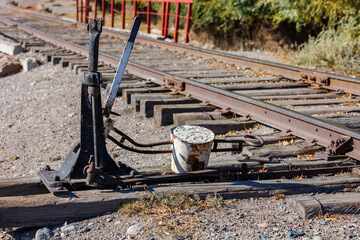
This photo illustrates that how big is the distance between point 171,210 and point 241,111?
2.68 metres

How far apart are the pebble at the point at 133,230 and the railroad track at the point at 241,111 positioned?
0.95ft

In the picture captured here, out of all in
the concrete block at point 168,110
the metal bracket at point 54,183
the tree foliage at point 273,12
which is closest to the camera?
the metal bracket at point 54,183

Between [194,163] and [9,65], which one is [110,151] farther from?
[9,65]

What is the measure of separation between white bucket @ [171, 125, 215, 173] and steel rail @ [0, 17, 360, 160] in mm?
1377

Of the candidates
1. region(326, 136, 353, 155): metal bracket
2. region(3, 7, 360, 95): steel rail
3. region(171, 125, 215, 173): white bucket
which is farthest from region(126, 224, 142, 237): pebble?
region(3, 7, 360, 95): steel rail

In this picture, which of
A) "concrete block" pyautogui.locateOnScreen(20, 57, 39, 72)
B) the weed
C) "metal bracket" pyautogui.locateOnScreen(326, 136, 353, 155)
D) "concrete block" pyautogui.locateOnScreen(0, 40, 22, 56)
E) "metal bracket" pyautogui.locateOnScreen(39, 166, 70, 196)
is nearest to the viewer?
"metal bracket" pyautogui.locateOnScreen(39, 166, 70, 196)

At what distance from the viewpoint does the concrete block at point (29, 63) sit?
9.87 metres

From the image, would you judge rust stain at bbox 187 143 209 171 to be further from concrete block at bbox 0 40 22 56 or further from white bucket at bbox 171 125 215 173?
concrete block at bbox 0 40 22 56

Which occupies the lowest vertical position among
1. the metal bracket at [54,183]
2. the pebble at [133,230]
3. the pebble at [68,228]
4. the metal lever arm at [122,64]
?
the pebble at [68,228]

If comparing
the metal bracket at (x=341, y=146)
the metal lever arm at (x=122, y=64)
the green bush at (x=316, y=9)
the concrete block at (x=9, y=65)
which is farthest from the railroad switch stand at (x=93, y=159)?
the green bush at (x=316, y=9)

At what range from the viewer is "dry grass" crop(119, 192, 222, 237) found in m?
2.94

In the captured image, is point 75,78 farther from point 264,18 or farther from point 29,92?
point 264,18

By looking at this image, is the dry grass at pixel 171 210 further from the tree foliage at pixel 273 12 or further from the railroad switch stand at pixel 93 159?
the tree foliage at pixel 273 12

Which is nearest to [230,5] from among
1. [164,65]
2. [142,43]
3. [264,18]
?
[264,18]
